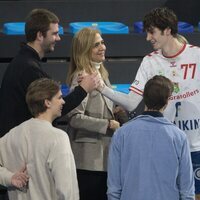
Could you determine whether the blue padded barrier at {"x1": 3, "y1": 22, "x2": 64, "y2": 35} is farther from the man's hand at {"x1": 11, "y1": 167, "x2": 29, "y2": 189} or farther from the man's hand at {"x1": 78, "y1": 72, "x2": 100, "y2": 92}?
the man's hand at {"x1": 11, "y1": 167, "x2": 29, "y2": 189}

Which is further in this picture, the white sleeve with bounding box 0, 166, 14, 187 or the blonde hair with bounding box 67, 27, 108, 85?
the blonde hair with bounding box 67, 27, 108, 85

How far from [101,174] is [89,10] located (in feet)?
10.2

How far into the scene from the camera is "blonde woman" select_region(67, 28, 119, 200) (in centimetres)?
429

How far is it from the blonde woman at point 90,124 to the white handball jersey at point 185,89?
1.46 feet

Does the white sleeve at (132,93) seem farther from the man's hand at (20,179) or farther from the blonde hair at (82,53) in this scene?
the man's hand at (20,179)

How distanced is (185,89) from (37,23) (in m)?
1.00

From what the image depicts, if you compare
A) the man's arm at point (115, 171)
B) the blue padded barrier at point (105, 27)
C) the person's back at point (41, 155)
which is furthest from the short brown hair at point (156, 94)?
the blue padded barrier at point (105, 27)

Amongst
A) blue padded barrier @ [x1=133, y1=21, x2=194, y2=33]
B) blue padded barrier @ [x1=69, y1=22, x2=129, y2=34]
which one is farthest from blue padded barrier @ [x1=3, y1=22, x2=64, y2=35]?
blue padded barrier @ [x1=133, y1=21, x2=194, y2=33]

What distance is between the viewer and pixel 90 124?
4.27 m

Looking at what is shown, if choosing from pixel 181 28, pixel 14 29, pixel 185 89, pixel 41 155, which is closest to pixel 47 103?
pixel 41 155

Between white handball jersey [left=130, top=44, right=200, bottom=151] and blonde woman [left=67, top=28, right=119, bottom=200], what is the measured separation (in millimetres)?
446

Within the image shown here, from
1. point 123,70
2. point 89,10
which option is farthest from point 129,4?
point 123,70

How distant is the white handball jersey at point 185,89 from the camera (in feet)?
13.2

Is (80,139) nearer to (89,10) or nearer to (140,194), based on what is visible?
(140,194)
